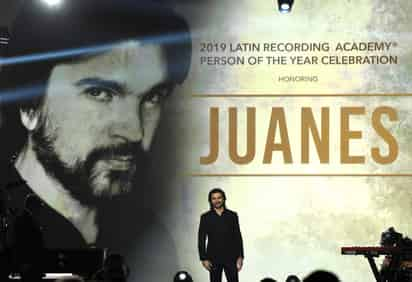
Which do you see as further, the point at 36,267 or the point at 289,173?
the point at 289,173

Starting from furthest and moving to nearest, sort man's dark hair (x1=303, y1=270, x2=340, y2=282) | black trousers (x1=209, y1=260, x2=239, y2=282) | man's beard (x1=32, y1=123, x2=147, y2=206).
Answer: man's beard (x1=32, y1=123, x2=147, y2=206)
black trousers (x1=209, y1=260, x2=239, y2=282)
man's dark hair (x1=303, y1=270, x2=340, y2=282)

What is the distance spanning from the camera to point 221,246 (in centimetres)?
1095

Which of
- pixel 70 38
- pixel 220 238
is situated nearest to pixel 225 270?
pixel 220 238

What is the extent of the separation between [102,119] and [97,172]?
0.55 metres

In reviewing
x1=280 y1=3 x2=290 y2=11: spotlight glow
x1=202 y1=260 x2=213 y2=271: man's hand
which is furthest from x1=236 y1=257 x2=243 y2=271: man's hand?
x1=280 y1=3 x2=290 y2=11: spotlight glow

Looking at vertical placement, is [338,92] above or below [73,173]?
above

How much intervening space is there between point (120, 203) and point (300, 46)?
246 centimetres

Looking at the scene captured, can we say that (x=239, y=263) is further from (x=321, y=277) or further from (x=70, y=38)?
(x=321, y=277)

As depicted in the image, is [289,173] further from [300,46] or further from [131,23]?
[131,23]

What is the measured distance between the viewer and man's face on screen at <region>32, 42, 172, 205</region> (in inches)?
437

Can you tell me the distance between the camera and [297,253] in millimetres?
10953

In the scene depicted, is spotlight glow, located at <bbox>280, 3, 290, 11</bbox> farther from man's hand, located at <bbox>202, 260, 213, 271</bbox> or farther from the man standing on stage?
man's hand, located at <bbox>202, 260, 213, 271</bbox>

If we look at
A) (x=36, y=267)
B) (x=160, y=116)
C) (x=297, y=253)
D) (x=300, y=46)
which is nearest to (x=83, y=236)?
(x=160, y=116)

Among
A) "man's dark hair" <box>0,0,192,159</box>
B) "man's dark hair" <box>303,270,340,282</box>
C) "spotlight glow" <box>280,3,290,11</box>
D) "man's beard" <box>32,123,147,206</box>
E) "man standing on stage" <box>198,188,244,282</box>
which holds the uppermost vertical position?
"spotlight glow" <box>280,3,290,11</box>
